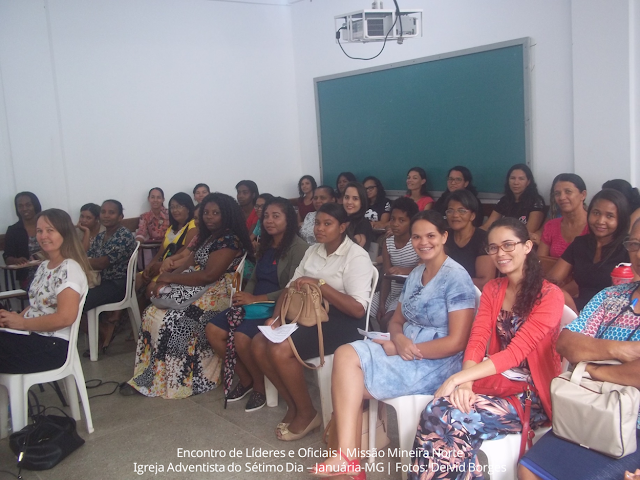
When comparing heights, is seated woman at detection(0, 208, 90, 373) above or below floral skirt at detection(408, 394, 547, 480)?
above

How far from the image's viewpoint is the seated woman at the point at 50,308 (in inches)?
112

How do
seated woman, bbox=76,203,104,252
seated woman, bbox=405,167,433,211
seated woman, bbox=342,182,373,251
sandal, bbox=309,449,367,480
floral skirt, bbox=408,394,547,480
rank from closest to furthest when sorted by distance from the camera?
floral skirt, bbox=408,394,547,480
sandal, bbox=309,449,367,480
seated woman, bbox=342,182,373,251
seated woman, bbox=76,203,104,252
seated woman, bbox=405,167,433,211

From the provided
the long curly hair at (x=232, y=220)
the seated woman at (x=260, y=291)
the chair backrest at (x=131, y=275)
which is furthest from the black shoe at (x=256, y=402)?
the chair backrest at (x=131, y=275)

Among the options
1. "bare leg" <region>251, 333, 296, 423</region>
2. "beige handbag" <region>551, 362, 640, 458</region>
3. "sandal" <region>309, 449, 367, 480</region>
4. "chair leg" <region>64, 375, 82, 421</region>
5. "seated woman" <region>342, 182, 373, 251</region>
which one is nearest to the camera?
"beige handbag" <region>551, 362, 640, 458</region>

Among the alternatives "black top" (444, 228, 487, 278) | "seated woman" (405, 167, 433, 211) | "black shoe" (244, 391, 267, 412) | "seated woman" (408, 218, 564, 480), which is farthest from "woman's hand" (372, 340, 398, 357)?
"seated woman" (405, 167, 433, 211)

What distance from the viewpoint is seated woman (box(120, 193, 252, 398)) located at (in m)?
3.59

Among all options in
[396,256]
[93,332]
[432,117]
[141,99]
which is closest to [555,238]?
[396,256]

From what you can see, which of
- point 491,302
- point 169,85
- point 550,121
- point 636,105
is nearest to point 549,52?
point 550,121

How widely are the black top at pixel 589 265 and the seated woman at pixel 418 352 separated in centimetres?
75

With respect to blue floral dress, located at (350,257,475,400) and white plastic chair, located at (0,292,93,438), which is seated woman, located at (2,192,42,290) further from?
blue floral dress, located at (350,257,475,400)

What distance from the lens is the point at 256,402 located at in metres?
3.28

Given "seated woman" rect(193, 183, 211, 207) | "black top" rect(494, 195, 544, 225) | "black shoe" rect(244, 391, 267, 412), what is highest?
"seated woman" rect(193, 183, 211, 207)

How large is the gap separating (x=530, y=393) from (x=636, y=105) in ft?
9.11

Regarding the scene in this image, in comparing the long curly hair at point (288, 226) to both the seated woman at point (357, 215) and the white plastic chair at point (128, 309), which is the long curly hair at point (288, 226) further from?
the white plastic chair at point (128, 309)
